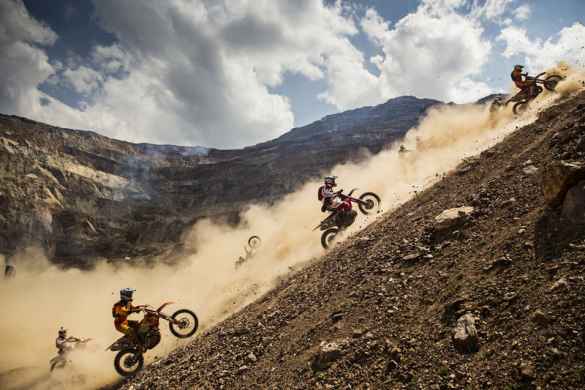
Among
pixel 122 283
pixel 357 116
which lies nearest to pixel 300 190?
pixel 122 283

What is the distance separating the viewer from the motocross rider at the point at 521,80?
727 inches

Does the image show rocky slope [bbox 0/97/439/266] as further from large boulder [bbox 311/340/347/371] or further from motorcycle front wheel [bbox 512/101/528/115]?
large boulder [bbox 311/340/347/371]

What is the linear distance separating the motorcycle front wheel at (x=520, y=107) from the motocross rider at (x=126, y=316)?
19147mm

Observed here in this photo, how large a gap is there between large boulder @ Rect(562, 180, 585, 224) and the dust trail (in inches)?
346

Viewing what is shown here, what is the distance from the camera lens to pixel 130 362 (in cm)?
1202

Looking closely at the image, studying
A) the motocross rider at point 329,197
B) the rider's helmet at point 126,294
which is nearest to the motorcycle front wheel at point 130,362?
the rider's helmet at point 126,294

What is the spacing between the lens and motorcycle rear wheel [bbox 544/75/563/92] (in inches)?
704

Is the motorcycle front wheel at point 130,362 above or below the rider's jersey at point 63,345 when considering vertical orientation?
below

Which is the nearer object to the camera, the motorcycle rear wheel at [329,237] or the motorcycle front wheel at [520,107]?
the motorcycle rear wheel at [329,237]

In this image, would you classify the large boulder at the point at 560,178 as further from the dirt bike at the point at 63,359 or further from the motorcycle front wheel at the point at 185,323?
the dirt bike at the point at 63,359

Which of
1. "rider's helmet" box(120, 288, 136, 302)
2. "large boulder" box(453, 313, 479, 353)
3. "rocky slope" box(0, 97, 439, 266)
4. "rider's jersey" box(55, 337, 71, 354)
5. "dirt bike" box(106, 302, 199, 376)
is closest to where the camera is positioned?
"large boulder" box(453, 313, 479, 353)

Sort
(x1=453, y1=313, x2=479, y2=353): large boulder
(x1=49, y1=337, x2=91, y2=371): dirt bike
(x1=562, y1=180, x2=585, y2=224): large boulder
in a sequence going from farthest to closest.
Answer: (x1=49, y1=337, x2=91, y2=371): dirt bike < (x1=562, y1=180, x2=585, y2=224): large boulder < (x1=453, y1=313, x2=479, y2=353): large boulder

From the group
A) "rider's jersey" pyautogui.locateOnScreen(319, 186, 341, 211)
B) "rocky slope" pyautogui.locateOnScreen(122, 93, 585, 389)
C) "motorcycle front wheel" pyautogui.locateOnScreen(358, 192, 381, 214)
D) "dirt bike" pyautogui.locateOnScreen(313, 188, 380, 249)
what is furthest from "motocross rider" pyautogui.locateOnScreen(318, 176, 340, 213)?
"rocky slope" pyautogui.locateOnScreen(122, 93, 585, 389)

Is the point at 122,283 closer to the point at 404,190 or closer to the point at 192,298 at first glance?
the point at 192,298
